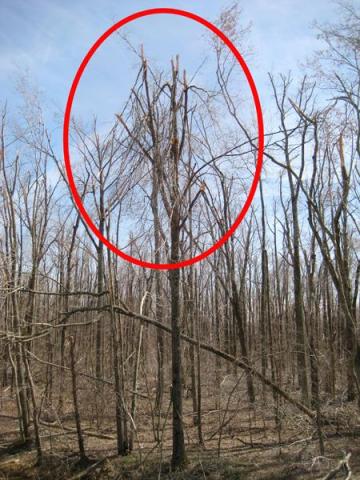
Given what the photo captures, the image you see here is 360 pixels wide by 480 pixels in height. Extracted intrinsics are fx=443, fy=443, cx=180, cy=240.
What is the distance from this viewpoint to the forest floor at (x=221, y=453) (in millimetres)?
7164

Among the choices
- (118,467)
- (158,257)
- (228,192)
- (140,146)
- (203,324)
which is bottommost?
(118,467)

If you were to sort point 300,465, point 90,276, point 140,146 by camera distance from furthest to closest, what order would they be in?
point 90,276 < point 300,465 < point 140,146

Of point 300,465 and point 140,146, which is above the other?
point 140,146

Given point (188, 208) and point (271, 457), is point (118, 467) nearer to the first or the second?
point (271, 457)

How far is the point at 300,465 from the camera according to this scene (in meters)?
7.06

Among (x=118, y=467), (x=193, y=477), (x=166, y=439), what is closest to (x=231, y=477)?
(x=193, y=477)

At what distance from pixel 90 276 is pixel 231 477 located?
19467mm

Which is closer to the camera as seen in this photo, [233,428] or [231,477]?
[231,477]

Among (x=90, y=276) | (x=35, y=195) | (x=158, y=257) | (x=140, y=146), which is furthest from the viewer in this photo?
(x=90, y=276)

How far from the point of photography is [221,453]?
27.3 feet

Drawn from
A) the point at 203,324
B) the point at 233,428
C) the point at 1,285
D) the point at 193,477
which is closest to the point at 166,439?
the point at 233,428

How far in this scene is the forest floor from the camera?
716 cm

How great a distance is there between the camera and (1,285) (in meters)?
8.16

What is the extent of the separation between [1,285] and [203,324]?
37.6 feet
